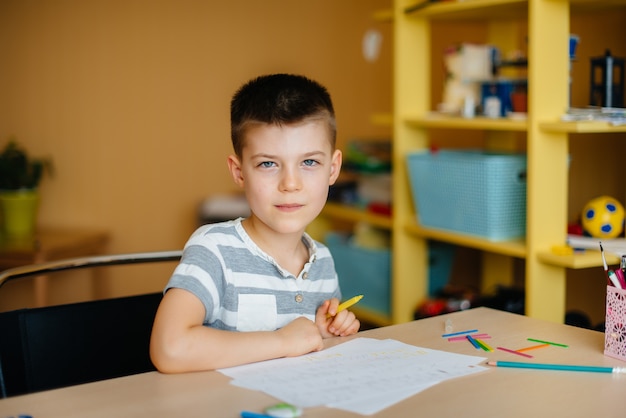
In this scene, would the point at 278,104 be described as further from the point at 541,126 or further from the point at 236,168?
the point at 541,126

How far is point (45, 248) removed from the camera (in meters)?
3.06

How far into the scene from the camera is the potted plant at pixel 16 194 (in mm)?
3203

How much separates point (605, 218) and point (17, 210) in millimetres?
2166

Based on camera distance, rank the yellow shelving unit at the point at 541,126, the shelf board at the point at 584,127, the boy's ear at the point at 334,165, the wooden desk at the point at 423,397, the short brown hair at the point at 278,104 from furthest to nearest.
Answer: the yellow shelving unit at the point at 541,126, the shelf board at the point at 584,127, the boy's ear at the point at 334,165, the short brown hair at the point at 278,104, the wooden desk at the point at 423,397

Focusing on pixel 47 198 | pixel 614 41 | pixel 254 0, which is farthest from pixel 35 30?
pixel 614 41

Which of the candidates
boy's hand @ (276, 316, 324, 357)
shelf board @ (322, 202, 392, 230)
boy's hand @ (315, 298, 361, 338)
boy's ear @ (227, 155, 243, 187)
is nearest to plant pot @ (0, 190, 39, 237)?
shelf board @ (322, 202, 392, 230)

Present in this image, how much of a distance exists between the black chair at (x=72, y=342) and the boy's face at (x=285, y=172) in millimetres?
301

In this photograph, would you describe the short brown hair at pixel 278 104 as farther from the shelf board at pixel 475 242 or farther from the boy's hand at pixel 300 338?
the shelf board at pixel 475 242

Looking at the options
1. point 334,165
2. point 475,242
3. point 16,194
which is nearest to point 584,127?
point 475,242

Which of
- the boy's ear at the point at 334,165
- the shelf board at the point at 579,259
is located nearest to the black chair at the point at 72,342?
the boy's ear at the point at 334,165

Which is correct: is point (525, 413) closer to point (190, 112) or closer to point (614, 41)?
point (614, 41)

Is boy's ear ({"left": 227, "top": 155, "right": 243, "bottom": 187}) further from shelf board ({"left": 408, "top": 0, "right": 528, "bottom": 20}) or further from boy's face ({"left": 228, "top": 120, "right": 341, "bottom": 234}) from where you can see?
shelf board ({"left": 408, "top": 0, "right": 528, "bottom": 20})

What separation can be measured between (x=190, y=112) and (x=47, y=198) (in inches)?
28.3

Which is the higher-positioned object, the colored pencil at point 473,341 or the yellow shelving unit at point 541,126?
the yellow shelving unit at point 541,126
